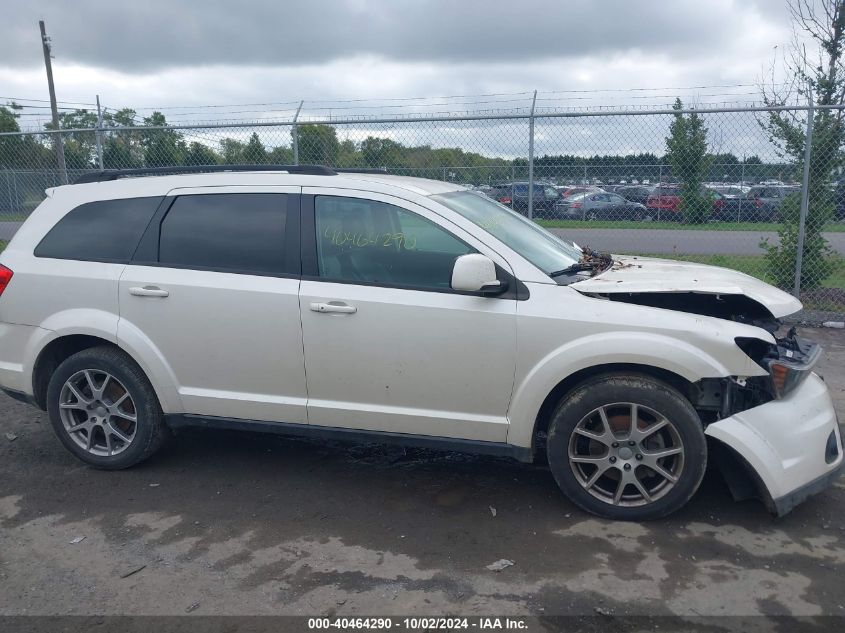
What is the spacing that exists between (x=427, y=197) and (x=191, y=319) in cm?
160

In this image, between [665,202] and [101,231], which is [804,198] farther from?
[101,231]

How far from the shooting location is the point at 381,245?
14.3 ft

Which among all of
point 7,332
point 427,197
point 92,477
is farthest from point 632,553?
point 7,332

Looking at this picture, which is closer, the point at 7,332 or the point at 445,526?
the point at 445,526

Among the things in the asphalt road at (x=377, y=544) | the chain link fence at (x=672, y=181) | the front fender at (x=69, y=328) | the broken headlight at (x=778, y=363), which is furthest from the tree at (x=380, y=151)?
the broken headlight at (x=778, y=363)

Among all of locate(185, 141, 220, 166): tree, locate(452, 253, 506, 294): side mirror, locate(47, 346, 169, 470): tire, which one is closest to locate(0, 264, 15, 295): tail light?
locate(47, 346, 169, 470): tire

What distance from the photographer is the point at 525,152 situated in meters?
9.05

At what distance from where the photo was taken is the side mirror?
396 cm

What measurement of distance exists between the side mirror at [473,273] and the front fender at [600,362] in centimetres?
53

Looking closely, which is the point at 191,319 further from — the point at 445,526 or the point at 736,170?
the point at 736,170

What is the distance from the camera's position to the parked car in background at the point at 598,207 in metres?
9.34

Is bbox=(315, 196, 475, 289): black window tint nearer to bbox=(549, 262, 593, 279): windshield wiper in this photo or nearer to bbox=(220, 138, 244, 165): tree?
bbox=(549, 262, 593, 279): windshield wiper

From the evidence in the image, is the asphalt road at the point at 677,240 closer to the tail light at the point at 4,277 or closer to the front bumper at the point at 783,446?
the front bumper at the point at 783,446

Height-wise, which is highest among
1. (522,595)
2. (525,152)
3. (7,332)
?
(525,152)
